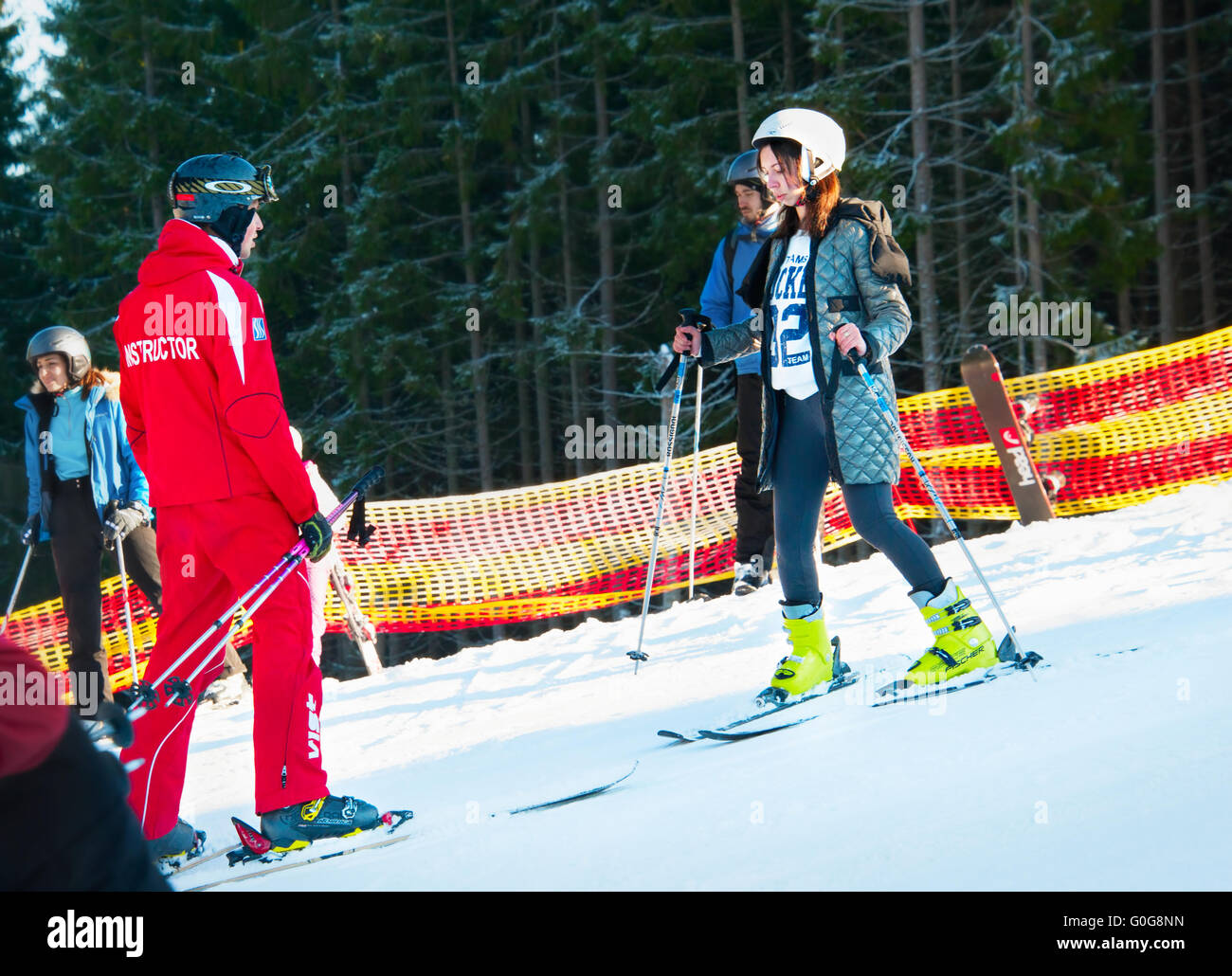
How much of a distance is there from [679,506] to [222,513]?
7050 millimetres

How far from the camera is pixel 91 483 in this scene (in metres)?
6.56

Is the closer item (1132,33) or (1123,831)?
(1123,831)

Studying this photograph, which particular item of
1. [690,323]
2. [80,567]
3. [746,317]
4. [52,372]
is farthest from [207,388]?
[746,317]

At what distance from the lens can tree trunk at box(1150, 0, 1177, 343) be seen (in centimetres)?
1628

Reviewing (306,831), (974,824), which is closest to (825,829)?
(974,824)

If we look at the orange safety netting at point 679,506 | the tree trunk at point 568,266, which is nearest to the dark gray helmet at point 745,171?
the orange safety netting at point 679,506

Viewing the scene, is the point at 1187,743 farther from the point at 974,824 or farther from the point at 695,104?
the point at 695,104

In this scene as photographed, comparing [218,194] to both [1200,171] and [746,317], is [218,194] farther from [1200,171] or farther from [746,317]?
[1200,171]

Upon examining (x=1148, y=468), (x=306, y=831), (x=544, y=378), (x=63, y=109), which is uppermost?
(x=63, y=109)

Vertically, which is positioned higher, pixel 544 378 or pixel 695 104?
pixel 695 104

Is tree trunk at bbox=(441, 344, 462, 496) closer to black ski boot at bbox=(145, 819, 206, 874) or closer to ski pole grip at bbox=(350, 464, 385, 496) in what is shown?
ski pole grip at bbox=(350, 464, 385, 496)

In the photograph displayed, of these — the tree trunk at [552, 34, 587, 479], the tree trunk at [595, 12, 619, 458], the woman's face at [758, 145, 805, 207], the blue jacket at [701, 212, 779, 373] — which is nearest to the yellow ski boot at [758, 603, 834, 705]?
the woman's face at [758, 145, 805, 207]
